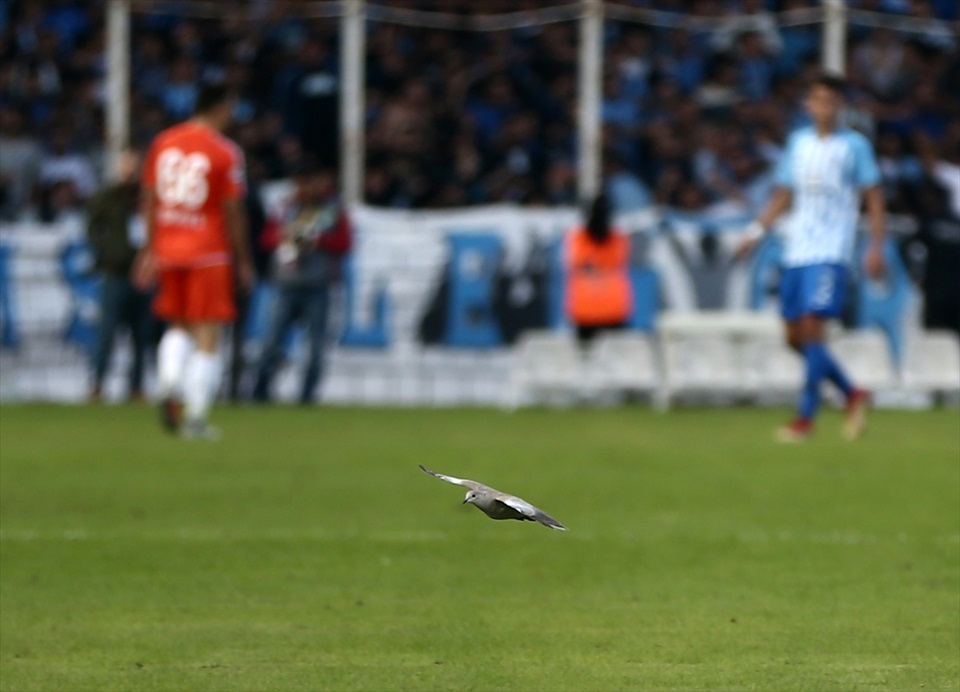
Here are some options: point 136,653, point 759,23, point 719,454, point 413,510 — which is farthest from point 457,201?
point 136,653

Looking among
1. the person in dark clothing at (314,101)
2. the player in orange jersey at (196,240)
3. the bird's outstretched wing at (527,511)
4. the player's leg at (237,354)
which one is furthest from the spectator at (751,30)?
the bird's outstretched wing at (527,511)

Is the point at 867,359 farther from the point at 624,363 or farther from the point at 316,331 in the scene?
the point at 316,331

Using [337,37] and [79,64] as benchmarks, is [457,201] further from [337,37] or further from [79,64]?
[79,64]

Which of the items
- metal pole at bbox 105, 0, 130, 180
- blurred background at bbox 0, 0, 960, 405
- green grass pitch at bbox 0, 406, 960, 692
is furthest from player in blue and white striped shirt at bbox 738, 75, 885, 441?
metal pole at bbox 105, 0, 130, 180

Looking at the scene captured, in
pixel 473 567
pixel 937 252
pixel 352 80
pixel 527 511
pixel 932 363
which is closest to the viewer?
pixel 527 511

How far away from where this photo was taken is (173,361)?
13484 mm

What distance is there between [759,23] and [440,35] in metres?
3.04

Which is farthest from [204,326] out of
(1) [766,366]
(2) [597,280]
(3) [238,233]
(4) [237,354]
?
(1) [766,366]

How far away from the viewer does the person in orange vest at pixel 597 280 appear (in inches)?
721

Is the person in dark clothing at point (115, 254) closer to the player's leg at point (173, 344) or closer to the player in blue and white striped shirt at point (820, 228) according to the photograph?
the player's leg at point (173, 344)

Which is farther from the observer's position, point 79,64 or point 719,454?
point 79,64

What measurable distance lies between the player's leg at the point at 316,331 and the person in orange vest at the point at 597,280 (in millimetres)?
2234

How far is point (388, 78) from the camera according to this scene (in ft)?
63.1

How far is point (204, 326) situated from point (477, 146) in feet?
→ 20.9
